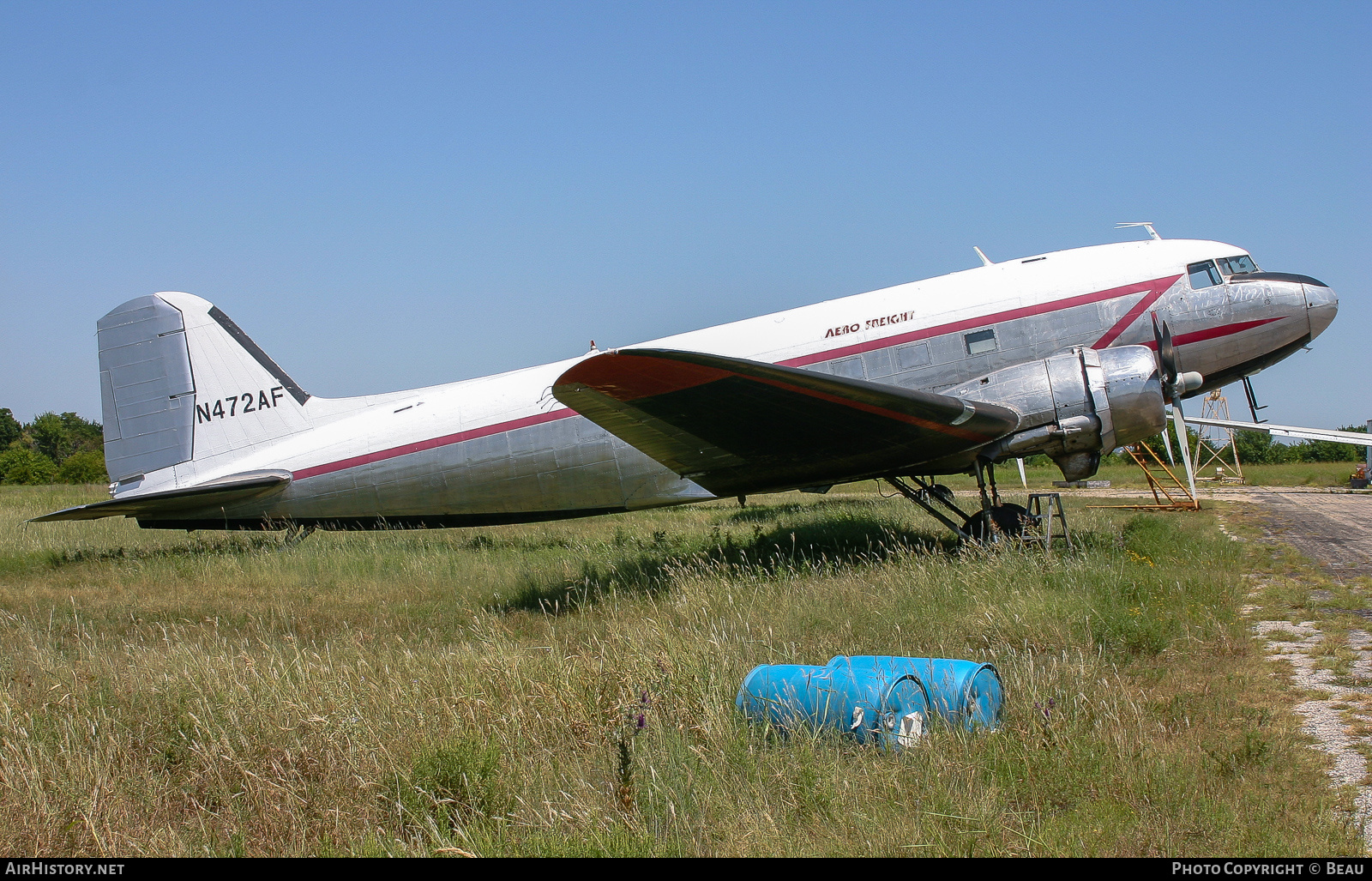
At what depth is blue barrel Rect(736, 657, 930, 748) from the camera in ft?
12.9

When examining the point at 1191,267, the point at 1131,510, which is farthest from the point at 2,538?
the point at 1131,510

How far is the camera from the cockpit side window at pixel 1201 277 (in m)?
10.2

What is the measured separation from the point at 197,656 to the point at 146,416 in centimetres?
805

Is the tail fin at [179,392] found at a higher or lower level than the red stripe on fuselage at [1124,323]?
higher

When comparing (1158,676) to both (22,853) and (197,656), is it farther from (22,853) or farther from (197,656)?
(197,656)

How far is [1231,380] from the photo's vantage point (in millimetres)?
10695

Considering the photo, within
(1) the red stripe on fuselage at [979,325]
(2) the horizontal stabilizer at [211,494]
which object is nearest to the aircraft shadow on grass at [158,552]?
(2) the horizontal stabilizer at [211,494]

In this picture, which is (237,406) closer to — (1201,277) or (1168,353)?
(1168,353)

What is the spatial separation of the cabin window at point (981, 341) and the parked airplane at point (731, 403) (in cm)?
2

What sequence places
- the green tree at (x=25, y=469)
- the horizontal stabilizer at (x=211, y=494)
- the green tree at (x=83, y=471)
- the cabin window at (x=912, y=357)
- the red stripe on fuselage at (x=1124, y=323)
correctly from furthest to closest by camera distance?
the green tree at (x=25, y=469)
the green tree at (x=83, y=471)
the horizontal stabilizer at (x=211, y=494)
the cabin window at (x=912, y=357)
the red stripe on fuselage at (x=1124, y=323)

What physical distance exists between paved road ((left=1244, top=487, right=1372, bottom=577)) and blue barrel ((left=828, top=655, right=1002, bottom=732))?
762cm

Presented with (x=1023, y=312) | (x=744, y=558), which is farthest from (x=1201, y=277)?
(x=744, y=558)

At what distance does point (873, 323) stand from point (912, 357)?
66 cm

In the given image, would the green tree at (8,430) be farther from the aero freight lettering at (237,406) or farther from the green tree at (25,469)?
the aero freight lettering at (237,406)
